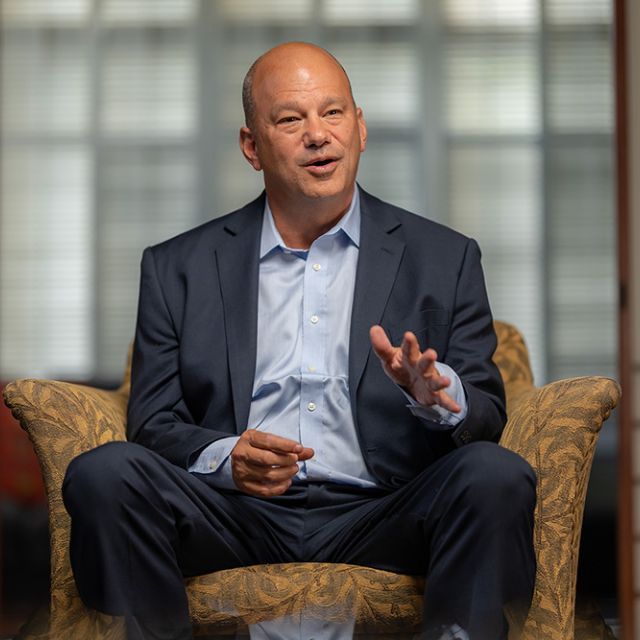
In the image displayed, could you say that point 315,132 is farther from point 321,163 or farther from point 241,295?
point 241,295

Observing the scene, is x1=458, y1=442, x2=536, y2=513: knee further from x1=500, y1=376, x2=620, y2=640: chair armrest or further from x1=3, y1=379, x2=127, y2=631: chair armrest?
x1=3, y1=379, x2=127, y2=631: chair armrest

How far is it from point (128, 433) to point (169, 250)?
0.38 meters

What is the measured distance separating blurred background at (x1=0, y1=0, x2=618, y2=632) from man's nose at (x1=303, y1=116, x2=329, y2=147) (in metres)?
2.53

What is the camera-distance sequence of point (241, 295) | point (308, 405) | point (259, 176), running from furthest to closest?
point (259, 176), point (241, 295), point (308, 405)

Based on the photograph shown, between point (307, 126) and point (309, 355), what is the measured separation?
428 mm

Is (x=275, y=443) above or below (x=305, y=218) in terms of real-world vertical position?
below

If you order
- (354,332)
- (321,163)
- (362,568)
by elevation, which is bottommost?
(362,568)

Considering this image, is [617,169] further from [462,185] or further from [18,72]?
[18,72]

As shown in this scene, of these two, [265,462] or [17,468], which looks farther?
[17,468]

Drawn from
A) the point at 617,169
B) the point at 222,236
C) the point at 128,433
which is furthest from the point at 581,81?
the point at 128,433

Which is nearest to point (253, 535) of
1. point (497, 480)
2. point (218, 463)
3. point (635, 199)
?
point (218, 463)

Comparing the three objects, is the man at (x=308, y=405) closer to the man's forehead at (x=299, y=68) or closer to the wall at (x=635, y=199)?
the man's forehead at (x=299, y=68)

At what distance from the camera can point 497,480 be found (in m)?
1.82

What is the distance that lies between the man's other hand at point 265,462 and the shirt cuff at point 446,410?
20 cm
